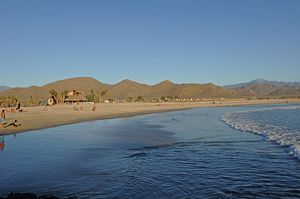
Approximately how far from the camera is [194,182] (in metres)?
8.97

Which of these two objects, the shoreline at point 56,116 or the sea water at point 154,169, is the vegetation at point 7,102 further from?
the sea water at point 154,169

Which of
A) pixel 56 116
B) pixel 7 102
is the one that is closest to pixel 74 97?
pixel 7 102

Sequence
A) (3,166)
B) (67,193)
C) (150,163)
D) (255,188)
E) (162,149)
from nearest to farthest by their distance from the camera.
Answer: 1. (67,193)
2. (255,188)
3. (3,166)
4. (150,163)
5. (162,149)

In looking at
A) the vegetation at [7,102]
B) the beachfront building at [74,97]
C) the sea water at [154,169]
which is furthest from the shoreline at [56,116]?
the beachfront building at [74,97]

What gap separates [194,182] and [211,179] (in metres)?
0.56

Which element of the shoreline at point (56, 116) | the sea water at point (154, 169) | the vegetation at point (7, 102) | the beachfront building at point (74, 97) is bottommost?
the sea water at point (154, 169)

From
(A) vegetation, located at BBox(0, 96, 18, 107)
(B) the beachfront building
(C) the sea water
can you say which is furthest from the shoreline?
(B) the beachfront building

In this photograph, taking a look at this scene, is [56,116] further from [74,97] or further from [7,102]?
[74,97]

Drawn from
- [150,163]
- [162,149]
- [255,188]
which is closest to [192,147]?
[162,149]

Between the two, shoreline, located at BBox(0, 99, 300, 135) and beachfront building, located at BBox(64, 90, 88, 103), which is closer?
shoreline, located at BBox(0, 99, 300, 135)

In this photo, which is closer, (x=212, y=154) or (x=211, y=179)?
(x=211, y=179)

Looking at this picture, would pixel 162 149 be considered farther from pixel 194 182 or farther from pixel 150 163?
pixel 194 182

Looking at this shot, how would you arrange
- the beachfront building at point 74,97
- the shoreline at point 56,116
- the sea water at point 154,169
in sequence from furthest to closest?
the beachfront building at point 74,97, the shoreline at point 56,116, the sea water at point 154,169

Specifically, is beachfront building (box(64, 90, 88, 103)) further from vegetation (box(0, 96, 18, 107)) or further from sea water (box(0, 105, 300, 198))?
sea water (box(0, 105, 300, 198))
